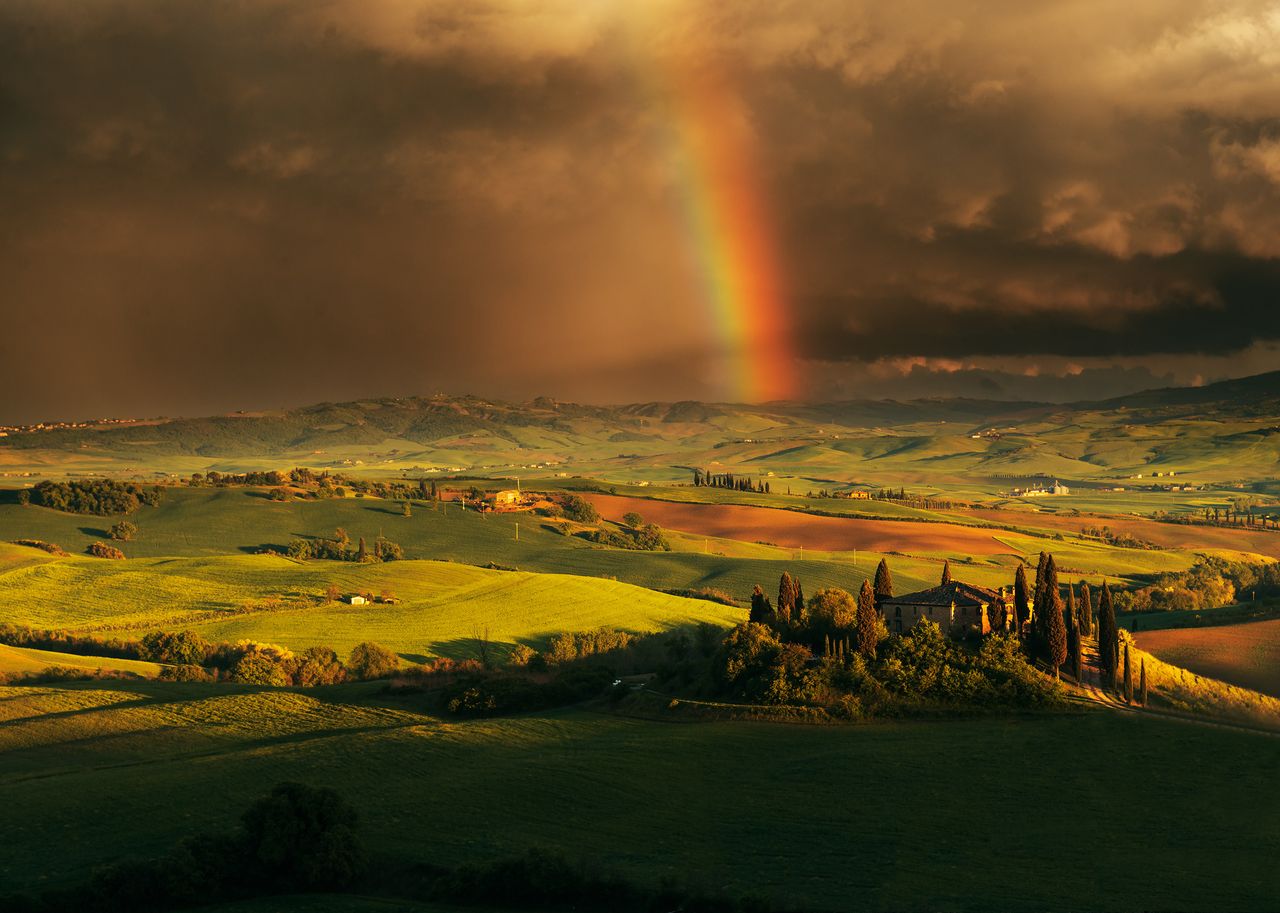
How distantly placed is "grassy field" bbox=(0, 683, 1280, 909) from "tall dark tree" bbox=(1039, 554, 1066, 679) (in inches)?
459

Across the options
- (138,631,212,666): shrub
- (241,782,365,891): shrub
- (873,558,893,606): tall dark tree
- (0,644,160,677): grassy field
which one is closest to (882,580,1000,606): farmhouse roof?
(873,558,893,606): tall dark tree

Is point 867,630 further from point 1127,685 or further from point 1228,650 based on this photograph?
point 1228,650

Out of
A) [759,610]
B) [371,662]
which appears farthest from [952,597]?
[371,662]

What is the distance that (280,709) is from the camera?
96.6 meters

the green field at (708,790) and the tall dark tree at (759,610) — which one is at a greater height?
the tall dark tree at (759,610)

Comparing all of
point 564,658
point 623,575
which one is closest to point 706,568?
point 623,575

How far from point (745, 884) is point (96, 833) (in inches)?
1262

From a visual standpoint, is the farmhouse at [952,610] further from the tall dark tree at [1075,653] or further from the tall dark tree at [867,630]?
the tall dark tree at [867,630]

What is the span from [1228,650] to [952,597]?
77.0ft

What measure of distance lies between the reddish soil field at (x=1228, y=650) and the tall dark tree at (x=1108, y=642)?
35.2ft

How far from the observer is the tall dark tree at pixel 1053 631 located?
309 feet

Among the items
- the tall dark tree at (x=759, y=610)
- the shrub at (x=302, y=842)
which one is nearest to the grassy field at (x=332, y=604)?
the tall dark tree at (x=759, y=610)

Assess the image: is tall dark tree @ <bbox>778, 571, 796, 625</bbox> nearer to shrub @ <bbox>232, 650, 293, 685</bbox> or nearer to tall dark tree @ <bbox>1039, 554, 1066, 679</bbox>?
tall dark tree @ <bbox>1039, 554, 1066, 679</bbox>

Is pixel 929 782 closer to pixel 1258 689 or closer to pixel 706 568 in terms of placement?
pixel 1258 689
